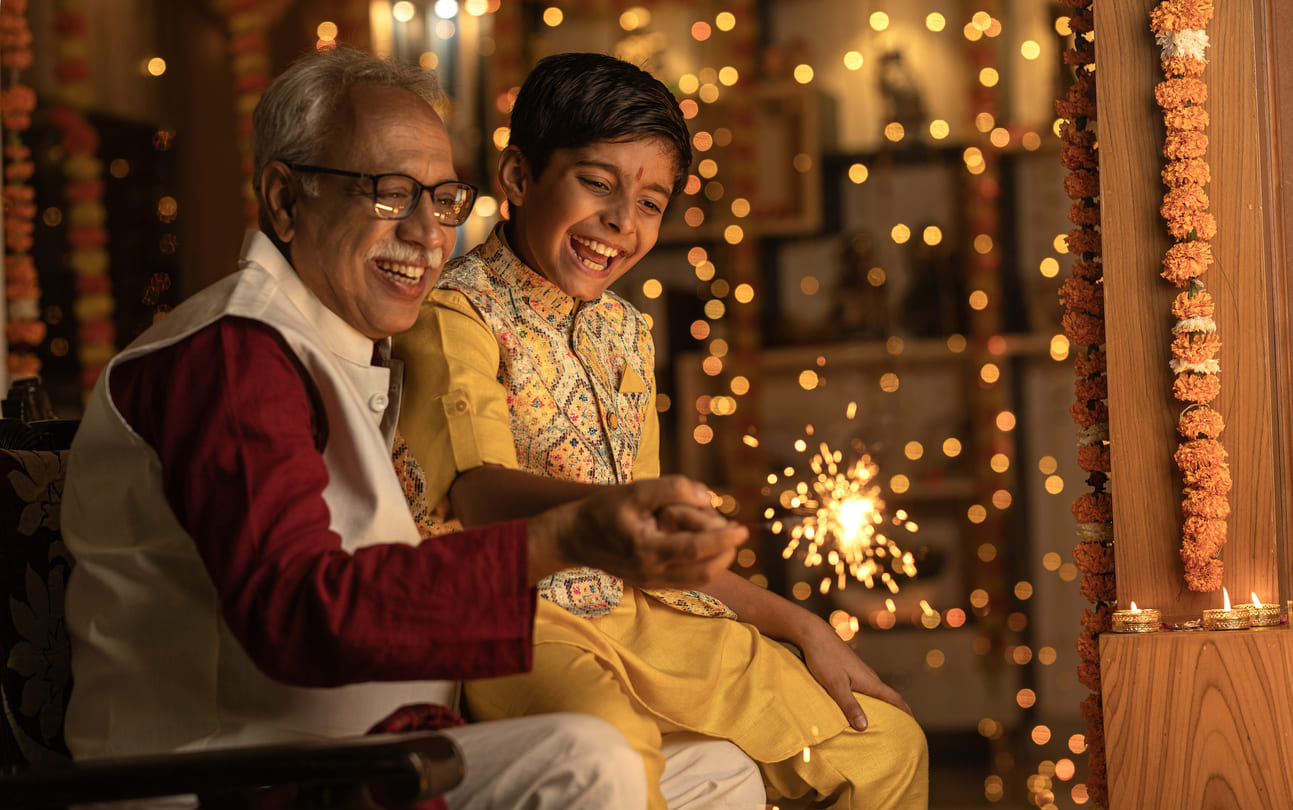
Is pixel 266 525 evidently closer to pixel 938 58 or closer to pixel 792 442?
pixel 792 442

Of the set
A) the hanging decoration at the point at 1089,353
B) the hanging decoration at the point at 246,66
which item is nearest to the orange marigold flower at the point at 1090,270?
the hanging decoration at the point at 1089,353

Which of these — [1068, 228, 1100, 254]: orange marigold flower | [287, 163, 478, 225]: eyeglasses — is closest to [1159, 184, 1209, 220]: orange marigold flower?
[1068, 228, 1100, 254]: orange marigold flower

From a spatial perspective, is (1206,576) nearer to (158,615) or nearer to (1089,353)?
(1089,353)

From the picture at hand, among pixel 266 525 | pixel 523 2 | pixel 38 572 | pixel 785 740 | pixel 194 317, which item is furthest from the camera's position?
pixel 523 2

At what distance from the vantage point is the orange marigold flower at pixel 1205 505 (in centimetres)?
183

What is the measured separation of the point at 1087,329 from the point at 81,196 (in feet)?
11.9

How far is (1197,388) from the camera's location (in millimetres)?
1844

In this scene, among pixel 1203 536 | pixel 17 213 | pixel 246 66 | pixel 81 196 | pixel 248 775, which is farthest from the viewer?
pixel 246 66

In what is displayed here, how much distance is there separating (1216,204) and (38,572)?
1.77 metres

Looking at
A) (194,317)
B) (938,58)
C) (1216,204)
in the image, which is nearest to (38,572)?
(194,317)

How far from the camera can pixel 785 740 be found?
5.81 feet

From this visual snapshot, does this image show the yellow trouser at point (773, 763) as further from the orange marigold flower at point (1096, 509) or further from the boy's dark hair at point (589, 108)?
the boy's dark hair at point (589, 108)

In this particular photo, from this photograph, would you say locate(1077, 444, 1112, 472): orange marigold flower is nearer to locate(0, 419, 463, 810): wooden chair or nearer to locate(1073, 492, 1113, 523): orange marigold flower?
locate(1073, 492, 1113, 523): orange marigold flower

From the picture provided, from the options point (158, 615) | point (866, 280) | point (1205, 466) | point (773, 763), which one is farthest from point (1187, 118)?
point (866, 280)
